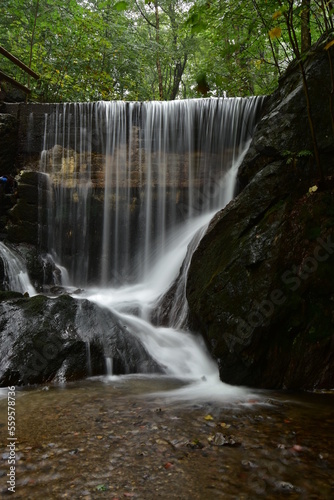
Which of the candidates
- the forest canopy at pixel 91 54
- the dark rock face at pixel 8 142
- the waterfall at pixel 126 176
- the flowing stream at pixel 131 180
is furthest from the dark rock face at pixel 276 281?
the dark rock face at pixel 8 142

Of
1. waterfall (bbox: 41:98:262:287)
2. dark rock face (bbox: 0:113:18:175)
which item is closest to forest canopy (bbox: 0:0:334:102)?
dark rock face (bbox: 0:113:18:175)

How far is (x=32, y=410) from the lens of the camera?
350cm

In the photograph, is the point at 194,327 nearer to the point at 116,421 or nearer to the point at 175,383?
the point at 175,383

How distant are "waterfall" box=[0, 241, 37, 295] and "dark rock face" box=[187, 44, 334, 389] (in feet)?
14.6

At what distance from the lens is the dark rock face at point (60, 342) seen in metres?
4.60

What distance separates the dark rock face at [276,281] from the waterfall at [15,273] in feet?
14.6

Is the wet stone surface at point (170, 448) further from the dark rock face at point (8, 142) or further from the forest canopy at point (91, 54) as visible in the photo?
the forest canopy at point (91, 54)

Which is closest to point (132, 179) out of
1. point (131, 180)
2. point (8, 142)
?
point (131, 180)

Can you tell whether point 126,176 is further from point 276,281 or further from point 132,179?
point 276,281

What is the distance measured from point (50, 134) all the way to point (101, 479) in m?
10.0

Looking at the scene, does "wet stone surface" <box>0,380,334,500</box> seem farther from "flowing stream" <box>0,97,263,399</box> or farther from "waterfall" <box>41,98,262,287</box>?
"waterfall" <box>41,98,262,287</box>

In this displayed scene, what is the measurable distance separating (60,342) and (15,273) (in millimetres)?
3887

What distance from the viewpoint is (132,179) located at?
33.6ft

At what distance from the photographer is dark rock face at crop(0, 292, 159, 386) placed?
4.60 meters
